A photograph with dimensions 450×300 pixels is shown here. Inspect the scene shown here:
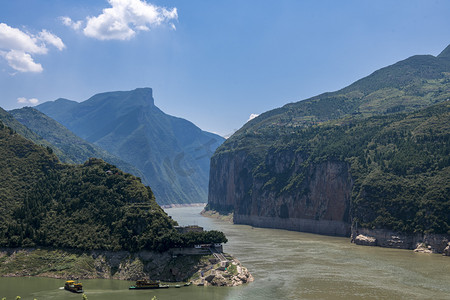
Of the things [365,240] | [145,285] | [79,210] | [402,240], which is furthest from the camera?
[365,240]

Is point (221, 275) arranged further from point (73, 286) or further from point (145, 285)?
point (73, 286)

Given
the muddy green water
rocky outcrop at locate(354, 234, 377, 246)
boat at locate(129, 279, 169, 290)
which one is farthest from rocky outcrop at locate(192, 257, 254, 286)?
rocky outcrop at locate(354, 234, 377, 246)

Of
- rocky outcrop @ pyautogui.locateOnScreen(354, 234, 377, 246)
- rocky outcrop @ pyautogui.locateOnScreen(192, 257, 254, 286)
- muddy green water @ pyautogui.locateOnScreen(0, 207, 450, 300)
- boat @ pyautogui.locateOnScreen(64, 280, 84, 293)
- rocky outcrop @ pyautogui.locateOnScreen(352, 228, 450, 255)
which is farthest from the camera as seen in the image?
rocky outcrop @ pyautogui.locateOnScreen(354, 234, 377, 246)

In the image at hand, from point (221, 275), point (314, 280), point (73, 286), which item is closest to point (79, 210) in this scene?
point (73, 286)

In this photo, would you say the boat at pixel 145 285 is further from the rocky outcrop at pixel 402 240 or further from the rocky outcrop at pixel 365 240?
the rocky outcrop at pixel 365 240

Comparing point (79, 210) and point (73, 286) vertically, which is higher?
point (79, 210)

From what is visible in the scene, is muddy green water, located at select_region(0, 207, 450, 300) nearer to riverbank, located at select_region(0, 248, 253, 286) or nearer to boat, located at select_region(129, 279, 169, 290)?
boat, located at select_region(129, 279, 169, 290)

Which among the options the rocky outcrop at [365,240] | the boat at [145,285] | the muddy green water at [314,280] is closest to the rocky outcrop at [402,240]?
the rocky outcrop at [365,240]
